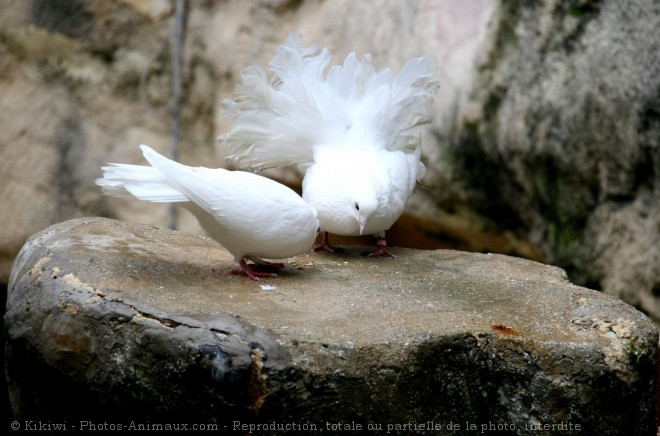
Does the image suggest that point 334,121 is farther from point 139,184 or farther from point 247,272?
point 139,184

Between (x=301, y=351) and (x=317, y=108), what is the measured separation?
87.4 inches

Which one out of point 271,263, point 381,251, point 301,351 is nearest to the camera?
point 301,351

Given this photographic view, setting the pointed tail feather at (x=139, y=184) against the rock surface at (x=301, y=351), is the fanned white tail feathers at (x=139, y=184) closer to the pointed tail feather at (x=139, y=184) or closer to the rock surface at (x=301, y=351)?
the pointed tail feather at (x=139, y=184)

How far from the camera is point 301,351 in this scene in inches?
108

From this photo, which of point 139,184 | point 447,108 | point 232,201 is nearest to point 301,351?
point 232,201

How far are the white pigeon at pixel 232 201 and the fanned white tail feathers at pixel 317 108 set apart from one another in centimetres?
116

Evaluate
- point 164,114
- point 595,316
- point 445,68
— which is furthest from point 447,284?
point 164,114

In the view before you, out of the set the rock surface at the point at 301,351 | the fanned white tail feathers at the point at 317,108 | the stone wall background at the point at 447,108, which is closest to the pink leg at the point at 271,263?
the rock surface at the point at 301,351

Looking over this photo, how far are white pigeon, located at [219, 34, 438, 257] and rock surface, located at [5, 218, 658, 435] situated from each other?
3.32 feet

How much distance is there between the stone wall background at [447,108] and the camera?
4.90 meters

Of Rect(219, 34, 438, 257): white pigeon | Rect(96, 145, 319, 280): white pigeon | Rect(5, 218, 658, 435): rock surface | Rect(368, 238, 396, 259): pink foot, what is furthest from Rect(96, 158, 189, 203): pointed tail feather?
Rect(368, 238, 396, 259): pink foot

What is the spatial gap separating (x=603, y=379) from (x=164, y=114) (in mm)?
4862

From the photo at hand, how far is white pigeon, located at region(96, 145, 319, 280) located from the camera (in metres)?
3.31

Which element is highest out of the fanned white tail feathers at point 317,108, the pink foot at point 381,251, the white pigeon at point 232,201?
the fanned white tail feathers at point 317,108
